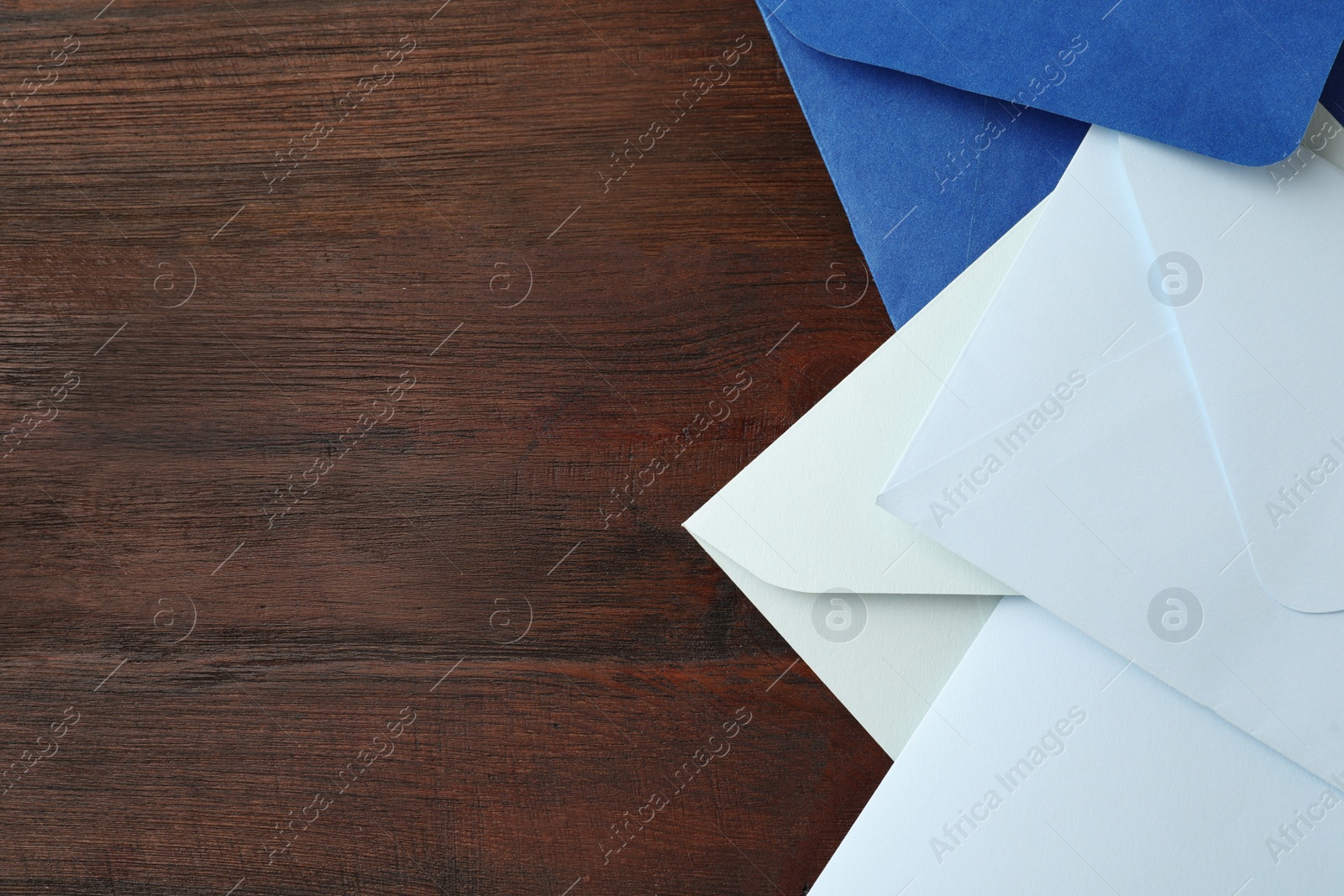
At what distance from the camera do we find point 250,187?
57cm

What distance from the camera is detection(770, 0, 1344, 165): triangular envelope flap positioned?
0.47 m

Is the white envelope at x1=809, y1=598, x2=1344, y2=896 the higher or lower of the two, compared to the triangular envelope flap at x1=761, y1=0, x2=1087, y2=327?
lower

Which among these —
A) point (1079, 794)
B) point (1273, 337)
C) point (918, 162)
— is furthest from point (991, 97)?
point (1079, 794)

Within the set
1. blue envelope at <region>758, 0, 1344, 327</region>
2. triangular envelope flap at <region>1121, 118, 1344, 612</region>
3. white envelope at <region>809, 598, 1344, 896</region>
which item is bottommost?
white envelope at <region>809, 598, 1344, 896</region>

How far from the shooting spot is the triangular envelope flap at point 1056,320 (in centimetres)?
49

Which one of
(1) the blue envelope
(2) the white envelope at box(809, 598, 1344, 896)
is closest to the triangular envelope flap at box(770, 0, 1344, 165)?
(1) the blue envelope

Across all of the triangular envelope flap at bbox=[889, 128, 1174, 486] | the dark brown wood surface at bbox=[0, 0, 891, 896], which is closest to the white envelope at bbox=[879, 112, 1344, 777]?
the triangular envelope flap at bbox=[889, 128, 1174, 486]

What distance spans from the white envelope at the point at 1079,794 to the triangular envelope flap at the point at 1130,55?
0.30 m

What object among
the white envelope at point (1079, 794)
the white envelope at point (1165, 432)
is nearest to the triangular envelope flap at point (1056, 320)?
the white envelope at point (1165, 432)

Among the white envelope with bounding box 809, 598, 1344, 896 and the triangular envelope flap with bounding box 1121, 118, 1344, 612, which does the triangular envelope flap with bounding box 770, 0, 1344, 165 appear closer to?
the triangular envelope flap with bounding box 1121, 118, 1344, 612

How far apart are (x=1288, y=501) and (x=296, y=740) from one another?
0.65 metres

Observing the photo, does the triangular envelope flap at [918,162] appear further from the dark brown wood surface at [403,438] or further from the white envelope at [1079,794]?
the white envelope at [1079,794]

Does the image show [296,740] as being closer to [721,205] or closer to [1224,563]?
[721,205]

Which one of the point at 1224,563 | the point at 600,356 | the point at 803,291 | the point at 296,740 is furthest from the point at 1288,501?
the point at 296,740
